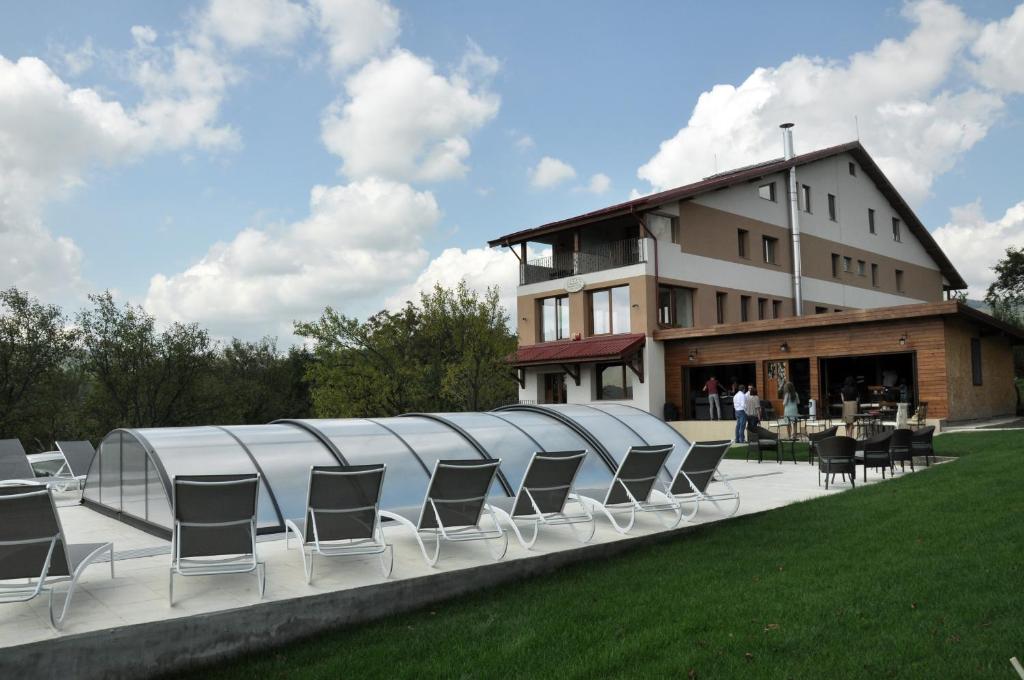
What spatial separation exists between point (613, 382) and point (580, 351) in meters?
1.64

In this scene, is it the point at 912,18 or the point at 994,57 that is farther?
the point at 994,57

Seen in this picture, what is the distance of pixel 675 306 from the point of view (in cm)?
2912

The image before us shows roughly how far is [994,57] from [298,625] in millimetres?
17795

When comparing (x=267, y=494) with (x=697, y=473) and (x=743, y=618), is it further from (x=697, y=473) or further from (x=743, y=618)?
(x=743, y=618)

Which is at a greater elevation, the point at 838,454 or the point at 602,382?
the point at 602,382

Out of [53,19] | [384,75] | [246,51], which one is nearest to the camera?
[384,75]

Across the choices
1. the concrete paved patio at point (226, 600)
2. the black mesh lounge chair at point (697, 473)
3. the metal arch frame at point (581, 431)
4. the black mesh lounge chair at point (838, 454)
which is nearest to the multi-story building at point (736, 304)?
the black mesh lounge chair at point (838, 454)

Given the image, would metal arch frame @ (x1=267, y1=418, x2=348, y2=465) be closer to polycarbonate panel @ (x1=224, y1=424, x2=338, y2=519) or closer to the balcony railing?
polycarbonate panel @ (x1=224, y1=424, x2=338, y2=519)

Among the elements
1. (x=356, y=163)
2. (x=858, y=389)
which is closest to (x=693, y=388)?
(x=858, y=389)

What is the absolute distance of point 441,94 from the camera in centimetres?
1539

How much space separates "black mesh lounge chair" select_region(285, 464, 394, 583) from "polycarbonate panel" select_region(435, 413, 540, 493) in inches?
146

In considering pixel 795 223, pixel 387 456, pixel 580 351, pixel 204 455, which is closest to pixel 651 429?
pixel 387 456

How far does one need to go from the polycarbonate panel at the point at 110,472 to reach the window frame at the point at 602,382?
19.9 m

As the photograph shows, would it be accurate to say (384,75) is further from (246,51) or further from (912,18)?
(912,18)
